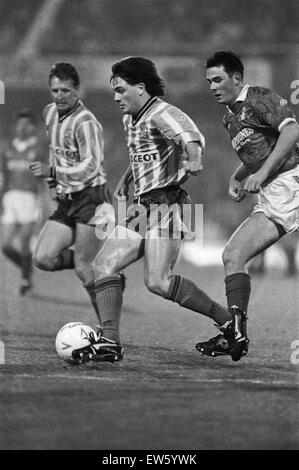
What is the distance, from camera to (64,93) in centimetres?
743

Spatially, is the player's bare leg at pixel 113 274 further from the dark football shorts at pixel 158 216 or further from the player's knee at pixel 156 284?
the player's knee at pixel 156 284

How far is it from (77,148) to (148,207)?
1.30 metres

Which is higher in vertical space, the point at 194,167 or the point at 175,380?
the point at 194,167

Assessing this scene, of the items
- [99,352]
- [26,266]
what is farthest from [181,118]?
[26,266]

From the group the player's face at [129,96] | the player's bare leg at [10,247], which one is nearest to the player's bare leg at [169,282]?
the player's face at [129,96]

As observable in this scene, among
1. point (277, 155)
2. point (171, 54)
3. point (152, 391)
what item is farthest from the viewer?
point (171, 54)

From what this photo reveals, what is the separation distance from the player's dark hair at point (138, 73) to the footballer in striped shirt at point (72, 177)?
1004 mm

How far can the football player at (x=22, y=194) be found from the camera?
10898 mm

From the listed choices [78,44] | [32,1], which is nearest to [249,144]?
[78,44]

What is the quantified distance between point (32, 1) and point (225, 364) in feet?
34.0

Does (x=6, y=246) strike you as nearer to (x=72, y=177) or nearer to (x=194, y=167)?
(x=72, y=177)

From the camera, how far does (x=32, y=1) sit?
15.7m

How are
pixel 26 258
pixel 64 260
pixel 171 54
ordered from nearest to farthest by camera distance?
pixel 64 260 < pixel 26 258 < pixel 171 54

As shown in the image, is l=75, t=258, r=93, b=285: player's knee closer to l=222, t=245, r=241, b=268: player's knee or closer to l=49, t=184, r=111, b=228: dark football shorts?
l=49, t=184, r=111, b=228: dark football shorts
